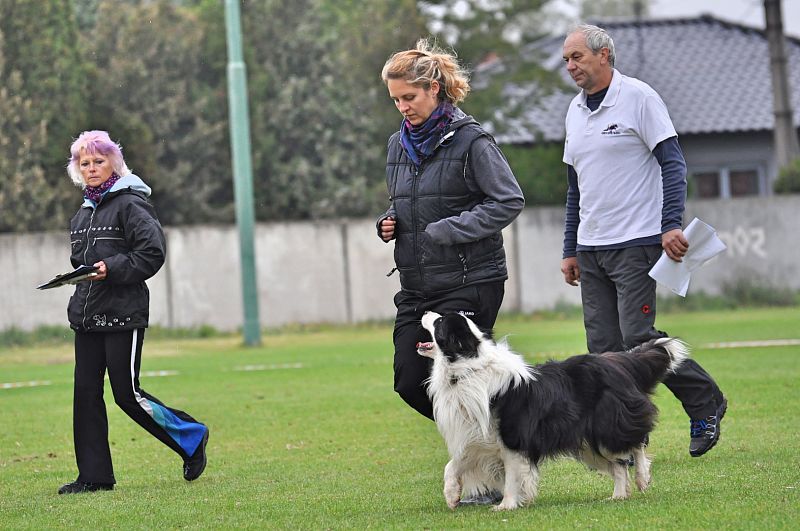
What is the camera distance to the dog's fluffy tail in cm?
649

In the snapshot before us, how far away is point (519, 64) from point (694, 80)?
7.81 metres

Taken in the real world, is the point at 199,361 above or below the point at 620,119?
below

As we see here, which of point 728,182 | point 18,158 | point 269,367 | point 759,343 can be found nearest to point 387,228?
point 269,367

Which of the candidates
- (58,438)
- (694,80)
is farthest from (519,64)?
(58,438)

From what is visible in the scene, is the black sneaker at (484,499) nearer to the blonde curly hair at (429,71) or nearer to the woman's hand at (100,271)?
the blonde curly hair at (429,71)

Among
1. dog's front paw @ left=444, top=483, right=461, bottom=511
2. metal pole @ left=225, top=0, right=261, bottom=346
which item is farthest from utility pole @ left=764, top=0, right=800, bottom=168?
dog's front paw @ left=444, top=483, right=461, bottom=511

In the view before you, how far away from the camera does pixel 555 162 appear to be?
97.7 feet

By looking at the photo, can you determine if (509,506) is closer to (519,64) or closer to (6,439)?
(6,439)

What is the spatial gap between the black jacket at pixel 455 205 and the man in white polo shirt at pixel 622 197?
1063mm

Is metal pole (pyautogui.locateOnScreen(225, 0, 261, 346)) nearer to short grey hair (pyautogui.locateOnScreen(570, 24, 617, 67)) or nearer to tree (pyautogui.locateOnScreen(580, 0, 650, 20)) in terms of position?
short grey hair (pyautogui.locateOnScreen(570, 24, 617, 67))

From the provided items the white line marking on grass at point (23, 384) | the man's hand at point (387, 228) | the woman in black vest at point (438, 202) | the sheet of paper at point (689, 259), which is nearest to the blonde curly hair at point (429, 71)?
the woman in black vest at point (438, 202)

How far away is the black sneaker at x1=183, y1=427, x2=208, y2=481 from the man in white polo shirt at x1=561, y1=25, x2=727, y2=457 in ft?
8.01

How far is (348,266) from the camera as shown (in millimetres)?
25438

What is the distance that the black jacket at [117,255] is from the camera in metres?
7.39
